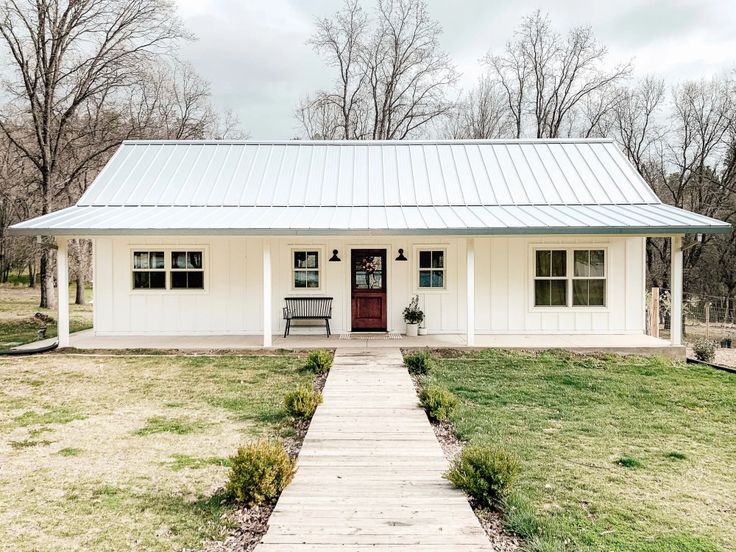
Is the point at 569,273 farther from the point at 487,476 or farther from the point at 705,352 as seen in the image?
the point at 487,476

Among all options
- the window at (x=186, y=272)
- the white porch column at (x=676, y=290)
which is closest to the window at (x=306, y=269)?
the window at (x=186, y=272)

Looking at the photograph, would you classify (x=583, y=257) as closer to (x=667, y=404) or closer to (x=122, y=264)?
(x=667, y=404)

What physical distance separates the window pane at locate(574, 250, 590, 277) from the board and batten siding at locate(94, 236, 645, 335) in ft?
0.74

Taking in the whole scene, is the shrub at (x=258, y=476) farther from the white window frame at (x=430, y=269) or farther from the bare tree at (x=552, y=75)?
the bare tree at (x=552, y=75)

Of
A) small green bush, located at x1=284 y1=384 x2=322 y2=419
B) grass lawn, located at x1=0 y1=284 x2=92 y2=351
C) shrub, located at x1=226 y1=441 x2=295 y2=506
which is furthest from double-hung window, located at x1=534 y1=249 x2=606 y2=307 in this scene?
grass lawn, located at x1=0 y1=284 x2=92 y2=351

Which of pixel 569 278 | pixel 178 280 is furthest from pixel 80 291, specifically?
pixel 569 278

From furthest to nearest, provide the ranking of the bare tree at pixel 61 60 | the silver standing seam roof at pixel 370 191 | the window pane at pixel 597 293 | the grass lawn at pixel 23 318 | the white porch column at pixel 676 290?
the bare tree at pixel 61 60 < the grass lawn at pixel 23 318 < the window pane at pixel 597 293 < the white porch column at pixel 676 290 < the silver standing seam roof at pixel 370 191

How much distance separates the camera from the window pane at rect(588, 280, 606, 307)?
10938mm

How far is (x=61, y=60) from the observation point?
57.3 feet

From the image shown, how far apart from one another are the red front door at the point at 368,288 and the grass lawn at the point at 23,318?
7.90 metres

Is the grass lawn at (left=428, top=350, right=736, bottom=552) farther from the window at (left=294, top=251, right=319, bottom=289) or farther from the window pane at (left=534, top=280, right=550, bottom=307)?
the window at (left=294, top=251, right=319, bottom=289)

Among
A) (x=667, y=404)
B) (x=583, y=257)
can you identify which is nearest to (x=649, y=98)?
(x=583, y=257)

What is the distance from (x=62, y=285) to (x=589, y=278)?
11610 millimetres

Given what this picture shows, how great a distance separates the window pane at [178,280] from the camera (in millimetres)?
11164
